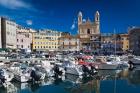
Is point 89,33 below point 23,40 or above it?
above

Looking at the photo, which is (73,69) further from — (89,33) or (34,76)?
(89,33)

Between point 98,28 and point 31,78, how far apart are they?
3603 inches

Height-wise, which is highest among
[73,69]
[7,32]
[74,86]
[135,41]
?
[7,32]

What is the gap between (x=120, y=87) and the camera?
107 feet

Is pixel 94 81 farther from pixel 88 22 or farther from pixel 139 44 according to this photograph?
pixel 88 22

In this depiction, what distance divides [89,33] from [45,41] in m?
22.9

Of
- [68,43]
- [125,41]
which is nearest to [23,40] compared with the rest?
[68,43]

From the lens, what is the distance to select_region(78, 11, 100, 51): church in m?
115

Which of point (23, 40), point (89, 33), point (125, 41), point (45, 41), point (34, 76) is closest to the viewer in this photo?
point (34, 76)

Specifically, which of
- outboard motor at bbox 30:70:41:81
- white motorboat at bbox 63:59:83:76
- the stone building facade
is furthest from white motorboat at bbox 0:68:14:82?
the stone building facade

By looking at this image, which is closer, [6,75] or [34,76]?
[6,75]

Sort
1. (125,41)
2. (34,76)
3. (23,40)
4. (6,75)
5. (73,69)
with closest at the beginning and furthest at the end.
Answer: (6,75) → (34,76) → (73,69) → (23,40) → (125,41)

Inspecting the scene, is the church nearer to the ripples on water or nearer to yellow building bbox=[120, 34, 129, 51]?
yellow building bbox=[120, 34, 129, 51]

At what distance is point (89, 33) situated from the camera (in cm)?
12306
